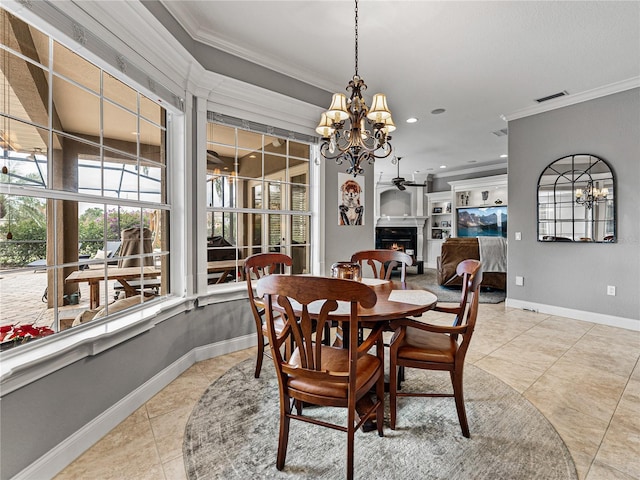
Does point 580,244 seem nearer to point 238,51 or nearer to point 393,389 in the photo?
point 393,389

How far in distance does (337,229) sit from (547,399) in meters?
2.43

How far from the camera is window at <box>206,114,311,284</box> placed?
9.61ft

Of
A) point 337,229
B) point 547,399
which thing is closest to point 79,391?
point 337,229

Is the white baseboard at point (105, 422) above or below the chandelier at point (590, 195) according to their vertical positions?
below

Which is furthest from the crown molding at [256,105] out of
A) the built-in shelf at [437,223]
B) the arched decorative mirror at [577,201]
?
the built-in shelf at [437,223]

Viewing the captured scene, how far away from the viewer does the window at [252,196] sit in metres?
2.93

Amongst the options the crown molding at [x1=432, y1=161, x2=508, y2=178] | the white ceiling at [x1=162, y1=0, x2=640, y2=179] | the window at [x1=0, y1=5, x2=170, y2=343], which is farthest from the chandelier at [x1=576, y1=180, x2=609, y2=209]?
the window at [x1=0, y1=5, x2=170, y2=343]

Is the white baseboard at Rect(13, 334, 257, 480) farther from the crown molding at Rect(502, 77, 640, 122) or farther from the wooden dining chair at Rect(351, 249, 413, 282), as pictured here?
the crown molding at Rect(502, 77, 640, 122)

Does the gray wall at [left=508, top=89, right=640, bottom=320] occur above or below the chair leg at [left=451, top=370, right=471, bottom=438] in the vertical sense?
above

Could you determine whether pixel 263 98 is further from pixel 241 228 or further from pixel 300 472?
pixel 300 472

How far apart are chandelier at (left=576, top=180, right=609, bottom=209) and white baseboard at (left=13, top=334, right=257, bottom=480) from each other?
4.67m

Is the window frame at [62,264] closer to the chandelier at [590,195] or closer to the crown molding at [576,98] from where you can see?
the crown molding at [576,98]

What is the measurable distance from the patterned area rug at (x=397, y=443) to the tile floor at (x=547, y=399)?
0.35ft

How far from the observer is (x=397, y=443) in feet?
5.48
